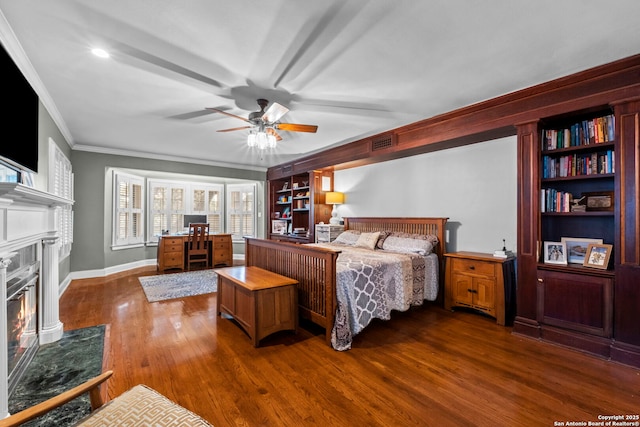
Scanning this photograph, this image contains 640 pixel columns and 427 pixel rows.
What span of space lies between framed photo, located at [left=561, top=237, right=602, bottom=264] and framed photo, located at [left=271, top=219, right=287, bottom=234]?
17.3ft

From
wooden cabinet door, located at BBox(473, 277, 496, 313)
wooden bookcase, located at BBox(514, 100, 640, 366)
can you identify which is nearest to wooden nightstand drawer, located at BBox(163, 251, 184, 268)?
wooden cabinet door, located at BBox(473, 277, 496, 313)

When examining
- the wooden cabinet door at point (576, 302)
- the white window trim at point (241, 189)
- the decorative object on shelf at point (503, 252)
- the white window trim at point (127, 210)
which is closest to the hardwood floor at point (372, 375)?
the wooden cabinet door at point (576, 302)

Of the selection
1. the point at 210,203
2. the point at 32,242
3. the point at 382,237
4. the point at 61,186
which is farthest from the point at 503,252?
the point at 210,203

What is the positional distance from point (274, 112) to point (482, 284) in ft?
10.2

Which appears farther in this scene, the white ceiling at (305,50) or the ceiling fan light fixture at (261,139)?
the ceiling fan light fixture at (261,139)

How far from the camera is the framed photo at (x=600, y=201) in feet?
9.11

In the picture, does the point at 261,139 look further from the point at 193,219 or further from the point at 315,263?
the point at 193,219

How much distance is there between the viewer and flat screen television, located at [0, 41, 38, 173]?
6.18 ft

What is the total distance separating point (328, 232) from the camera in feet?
18.6

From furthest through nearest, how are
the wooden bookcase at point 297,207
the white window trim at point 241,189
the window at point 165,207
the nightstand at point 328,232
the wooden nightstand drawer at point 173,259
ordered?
the white window trim at point 241,189
the window at point 165,207
the wooden nightstand drawer at point 173,259
the wooden bookcase at point 297,207
the nightstand at point 328,232

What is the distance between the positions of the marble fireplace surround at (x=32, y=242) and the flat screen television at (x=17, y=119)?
0.30 m

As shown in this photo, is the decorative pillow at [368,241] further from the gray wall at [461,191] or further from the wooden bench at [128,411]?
the wooden bench at [128,411]

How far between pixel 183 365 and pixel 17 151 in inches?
80.7

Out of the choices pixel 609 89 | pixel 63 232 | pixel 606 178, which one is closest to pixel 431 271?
pixel 606 178
